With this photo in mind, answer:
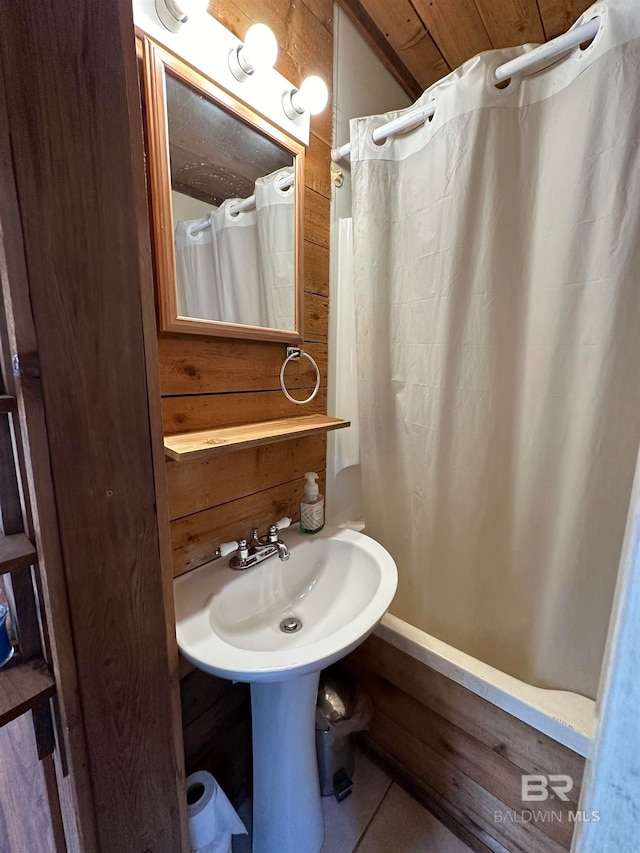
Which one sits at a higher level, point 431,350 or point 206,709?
point 431,350

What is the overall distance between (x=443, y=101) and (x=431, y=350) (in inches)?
26.3

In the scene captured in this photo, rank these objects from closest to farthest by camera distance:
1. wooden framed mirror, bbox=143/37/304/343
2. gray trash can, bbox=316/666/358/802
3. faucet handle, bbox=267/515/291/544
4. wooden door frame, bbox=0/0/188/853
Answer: wooden door frame, bbox=0/0/188/853
wooden framed mirror, bbox=143/37/304/343
faucet handle, bbox=267/515/291/544
gray trash can, bbox=316/666/358/802

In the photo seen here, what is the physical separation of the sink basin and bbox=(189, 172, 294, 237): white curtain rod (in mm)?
823

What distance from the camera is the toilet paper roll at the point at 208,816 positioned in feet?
2.48

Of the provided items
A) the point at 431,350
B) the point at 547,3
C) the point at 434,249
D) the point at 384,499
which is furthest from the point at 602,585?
the point at 547,3

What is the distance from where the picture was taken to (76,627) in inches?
19.2

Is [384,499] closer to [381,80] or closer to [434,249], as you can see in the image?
[434,249]

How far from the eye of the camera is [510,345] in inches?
40.1

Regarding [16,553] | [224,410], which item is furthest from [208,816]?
[224,410]

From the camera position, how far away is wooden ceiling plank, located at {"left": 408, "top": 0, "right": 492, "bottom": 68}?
111 centimetres

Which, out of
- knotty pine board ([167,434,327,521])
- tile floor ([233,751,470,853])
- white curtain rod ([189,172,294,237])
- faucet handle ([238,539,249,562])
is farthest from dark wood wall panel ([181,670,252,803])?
white curtain rod ([189,172,294,237])

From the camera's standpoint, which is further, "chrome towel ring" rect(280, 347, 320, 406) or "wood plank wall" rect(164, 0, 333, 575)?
"chrome towel ring" rect(280, 347, 320, 406)

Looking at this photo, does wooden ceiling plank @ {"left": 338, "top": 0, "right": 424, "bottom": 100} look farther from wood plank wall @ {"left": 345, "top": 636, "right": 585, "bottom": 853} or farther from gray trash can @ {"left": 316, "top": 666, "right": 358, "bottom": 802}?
gray trash can @ {"left": 316, "top": 666, "right": 358, "bottom": 802}

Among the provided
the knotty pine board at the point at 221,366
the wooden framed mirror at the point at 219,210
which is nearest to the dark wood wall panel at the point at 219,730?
the knotty pine board at the point at 221,366
